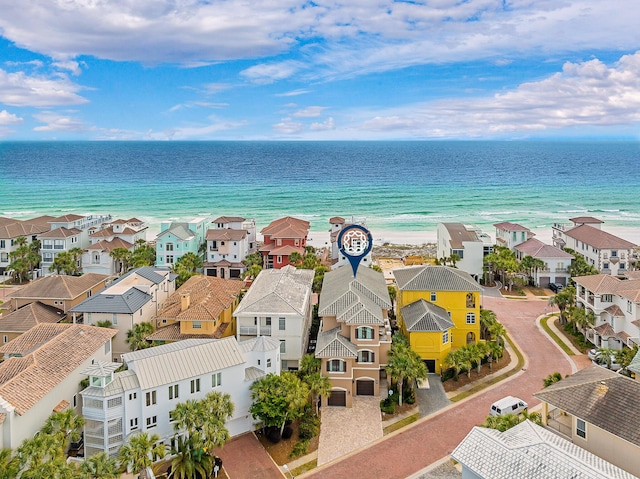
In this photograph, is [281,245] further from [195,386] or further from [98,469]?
[98,469]

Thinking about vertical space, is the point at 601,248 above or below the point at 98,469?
above

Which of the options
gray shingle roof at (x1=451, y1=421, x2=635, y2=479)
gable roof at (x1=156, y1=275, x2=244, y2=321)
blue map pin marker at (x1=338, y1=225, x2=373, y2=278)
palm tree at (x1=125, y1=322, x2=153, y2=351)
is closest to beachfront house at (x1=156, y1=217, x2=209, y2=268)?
gable roof at (x1=156, y1=275, x2=244, y2=321)

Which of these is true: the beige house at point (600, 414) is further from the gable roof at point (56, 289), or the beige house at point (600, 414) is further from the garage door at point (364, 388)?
the gable roof at point (56, 289)

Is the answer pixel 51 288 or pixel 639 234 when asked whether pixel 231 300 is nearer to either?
pixel 51 288

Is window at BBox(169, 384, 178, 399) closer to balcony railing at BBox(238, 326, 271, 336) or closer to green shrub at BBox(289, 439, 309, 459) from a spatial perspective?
green shrub at BBox(289, 439, 309, 459)

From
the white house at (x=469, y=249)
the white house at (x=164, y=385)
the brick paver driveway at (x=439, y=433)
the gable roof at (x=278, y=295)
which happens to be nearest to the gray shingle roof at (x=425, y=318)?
the brick paver driveway at (x=439, y=433)

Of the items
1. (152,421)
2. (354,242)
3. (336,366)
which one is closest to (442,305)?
(354,242)

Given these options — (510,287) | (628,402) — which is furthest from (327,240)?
(628,402)
